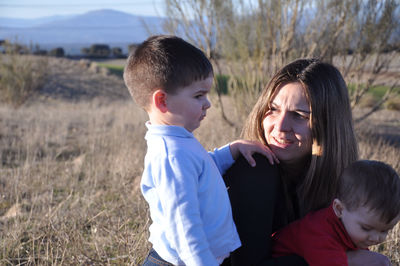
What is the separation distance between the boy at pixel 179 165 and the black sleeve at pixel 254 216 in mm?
63

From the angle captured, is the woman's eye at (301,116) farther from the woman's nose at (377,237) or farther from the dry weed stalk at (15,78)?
the dry weed stalk at (15,78)

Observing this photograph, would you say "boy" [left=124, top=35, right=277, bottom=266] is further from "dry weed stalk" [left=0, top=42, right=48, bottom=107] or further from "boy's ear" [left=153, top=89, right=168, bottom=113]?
"dry weed stalk" [left=0, top=42, right=48, bottom=107]

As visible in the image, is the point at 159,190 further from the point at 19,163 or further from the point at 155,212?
the point at 19,163

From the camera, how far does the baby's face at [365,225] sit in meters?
1.73

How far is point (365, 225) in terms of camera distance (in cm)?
175

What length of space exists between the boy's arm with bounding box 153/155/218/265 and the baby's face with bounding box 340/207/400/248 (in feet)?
1.96

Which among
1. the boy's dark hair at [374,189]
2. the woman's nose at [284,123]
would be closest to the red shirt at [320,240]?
the boy's dark hair at [374,189]

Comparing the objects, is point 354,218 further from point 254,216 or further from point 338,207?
point 254,216

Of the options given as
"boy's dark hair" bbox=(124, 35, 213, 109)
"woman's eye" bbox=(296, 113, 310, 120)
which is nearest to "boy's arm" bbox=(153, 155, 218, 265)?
"boy's dark hair" bbox=(124, 35, 213, 109)

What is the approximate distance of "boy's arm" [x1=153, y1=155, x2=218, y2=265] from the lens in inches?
63.1

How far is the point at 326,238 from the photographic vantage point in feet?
5.89

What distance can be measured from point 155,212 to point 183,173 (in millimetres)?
233

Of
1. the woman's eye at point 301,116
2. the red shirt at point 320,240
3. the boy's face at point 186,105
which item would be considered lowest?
the red shirt at point 320,240

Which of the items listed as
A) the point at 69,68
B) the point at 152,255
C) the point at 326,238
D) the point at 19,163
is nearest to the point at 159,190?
the point at 152,255
